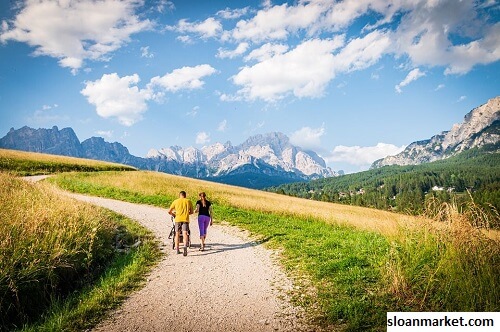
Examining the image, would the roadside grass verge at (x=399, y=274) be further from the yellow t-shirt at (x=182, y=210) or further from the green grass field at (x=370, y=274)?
the yellow t-shirt at (x=182, y=210)

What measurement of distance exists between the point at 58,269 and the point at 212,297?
4556 mm

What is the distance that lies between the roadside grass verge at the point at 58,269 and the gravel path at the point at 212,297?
63 cm

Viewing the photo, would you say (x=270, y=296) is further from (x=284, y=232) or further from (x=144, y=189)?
(x=144, y=189)

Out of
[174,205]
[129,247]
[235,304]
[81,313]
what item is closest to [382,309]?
[235,304]

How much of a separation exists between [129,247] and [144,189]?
20.3m

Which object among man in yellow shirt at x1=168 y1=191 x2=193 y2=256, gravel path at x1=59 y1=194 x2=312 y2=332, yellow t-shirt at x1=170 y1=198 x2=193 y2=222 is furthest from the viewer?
yellow t-shirt at x1=170 y1=198 x2=193 y2=222

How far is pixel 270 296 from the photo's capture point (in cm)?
832

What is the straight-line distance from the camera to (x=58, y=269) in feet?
28.9

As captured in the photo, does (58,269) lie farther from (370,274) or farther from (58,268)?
(370,274)

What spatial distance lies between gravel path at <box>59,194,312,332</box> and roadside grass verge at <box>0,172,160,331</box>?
628 millimetres

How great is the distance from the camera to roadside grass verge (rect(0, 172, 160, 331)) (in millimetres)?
6988

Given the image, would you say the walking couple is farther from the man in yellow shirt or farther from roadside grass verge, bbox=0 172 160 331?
roadside grass verge, bbox=0 172 160 331

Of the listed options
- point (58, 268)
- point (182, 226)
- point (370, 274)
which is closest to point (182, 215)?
point (182, 226)

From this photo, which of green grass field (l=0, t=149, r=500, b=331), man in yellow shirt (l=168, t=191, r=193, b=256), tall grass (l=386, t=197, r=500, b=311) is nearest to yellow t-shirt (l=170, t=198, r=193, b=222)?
man in yellow shirt (l=168, t=191, r=193, b=256)
